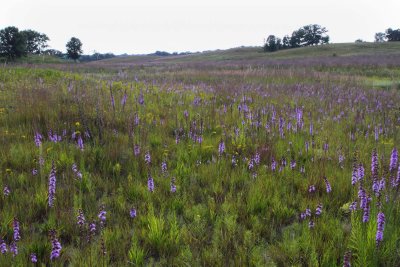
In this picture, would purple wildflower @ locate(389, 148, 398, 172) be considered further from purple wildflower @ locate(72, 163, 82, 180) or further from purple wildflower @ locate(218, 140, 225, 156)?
purple wildflower @ locate(72, 163, 82, 180)

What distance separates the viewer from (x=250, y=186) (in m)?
3.68

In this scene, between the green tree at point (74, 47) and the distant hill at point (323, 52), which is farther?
the green tree at point (74, 47)

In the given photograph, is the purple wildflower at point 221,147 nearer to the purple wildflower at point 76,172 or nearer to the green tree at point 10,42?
the purple wildflower at point 76,172

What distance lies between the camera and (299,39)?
335 ft

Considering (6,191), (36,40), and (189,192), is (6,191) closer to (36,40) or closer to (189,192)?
(189,192)

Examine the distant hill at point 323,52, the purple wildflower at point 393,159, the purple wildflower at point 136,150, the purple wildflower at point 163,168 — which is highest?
the distant hill at point 323,52

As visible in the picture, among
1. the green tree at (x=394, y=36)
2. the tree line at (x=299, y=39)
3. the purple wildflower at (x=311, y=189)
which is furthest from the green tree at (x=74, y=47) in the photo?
the green tree at (x=394, y=36)

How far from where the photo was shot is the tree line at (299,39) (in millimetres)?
85162

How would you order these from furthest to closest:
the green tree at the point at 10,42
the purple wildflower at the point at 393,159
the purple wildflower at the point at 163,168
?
1. the green tree at the point at 10,42
2. the purple wildflower at the point at 163,168
3. the purple wildflower at the point at 393,159

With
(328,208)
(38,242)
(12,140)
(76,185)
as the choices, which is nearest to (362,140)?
(328,208)

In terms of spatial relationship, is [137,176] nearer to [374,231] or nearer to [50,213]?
[50,213]

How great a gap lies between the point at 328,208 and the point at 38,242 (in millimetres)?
2932

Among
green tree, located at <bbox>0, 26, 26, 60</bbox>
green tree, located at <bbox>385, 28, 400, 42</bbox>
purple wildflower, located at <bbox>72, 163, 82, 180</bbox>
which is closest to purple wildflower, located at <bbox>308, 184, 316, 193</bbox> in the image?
purple wildflower, located at <bbox>72, 163, 82, 180</bbox>

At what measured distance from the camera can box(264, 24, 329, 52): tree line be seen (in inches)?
3353
